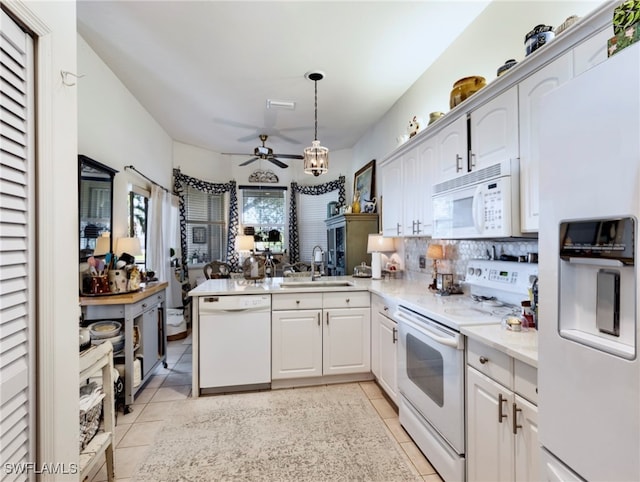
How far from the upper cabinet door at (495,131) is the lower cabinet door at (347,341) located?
1707 millimetres

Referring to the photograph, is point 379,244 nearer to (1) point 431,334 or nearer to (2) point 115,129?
(1) point 431,334

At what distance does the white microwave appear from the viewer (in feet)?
5.41

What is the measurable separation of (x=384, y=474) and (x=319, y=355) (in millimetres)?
1235

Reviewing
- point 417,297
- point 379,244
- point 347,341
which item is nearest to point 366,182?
point 379,244

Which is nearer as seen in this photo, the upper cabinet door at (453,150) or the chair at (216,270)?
the upper cabinet door at (453,150)

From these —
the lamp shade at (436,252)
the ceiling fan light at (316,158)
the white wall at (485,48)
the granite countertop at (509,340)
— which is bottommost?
the granite countertop at (509,340)

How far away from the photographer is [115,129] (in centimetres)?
331

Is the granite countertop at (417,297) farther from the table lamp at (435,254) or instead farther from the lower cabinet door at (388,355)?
the lower cabinet door at (388,355)

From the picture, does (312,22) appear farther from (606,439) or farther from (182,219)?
(182,219)

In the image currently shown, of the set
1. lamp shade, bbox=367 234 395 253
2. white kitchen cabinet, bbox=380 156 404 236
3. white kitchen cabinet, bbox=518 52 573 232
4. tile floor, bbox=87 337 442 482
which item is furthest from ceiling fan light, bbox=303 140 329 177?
tile floor, bbox=87 337 442 482

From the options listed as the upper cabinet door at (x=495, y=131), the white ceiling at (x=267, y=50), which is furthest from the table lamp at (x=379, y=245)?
the upper cabinet door at (x=495, y=131)

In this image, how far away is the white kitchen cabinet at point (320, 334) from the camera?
2.94 m

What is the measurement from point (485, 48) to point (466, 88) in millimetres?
497

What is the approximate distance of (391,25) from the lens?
8.18 feet
